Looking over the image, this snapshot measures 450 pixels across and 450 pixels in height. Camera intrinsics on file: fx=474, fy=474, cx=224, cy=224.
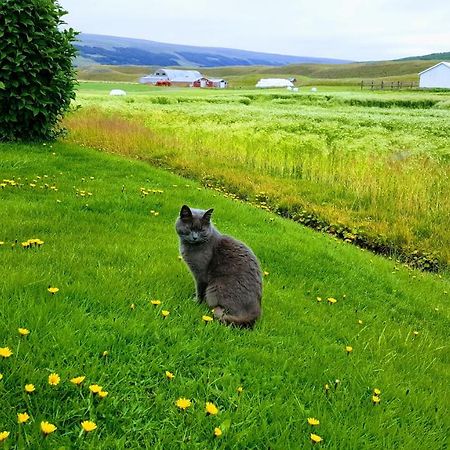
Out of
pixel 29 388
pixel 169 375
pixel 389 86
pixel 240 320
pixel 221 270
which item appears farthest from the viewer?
pixel 389 86

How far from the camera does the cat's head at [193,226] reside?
5166mm

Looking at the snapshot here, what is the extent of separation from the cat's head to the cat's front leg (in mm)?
456

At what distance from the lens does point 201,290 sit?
5.35 m

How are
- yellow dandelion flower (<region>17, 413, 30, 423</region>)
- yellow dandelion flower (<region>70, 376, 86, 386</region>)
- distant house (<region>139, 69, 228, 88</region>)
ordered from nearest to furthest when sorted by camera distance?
yellow dandelion flower (<region>17, 413, 30, 423</region>) → yellow dandelion flower (<region>70, 376, 86, 386</region>) → distant house (<region>139, 69, 228, 88</region>)

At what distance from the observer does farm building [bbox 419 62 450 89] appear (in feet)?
321

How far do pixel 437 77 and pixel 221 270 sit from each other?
110 meters

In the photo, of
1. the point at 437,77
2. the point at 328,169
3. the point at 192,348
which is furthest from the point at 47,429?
the point at 437,77

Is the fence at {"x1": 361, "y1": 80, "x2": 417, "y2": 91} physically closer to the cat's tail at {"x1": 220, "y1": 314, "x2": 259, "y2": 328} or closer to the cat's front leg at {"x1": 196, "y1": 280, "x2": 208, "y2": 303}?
the cat's front leg at {"x1": 196, "y1": 280, "x2": 208, "y2": 303}

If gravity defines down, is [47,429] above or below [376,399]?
above

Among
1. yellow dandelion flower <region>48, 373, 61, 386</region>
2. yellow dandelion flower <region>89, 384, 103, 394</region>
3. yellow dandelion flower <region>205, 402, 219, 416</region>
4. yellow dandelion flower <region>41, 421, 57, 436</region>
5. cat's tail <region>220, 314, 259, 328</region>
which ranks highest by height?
yellow dandelion flower <region>48, 373, 61, 386</region>

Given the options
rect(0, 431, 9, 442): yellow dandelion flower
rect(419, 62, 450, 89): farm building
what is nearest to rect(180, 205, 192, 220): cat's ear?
rect(0, 431, 9, 442): yellow dandelion flower

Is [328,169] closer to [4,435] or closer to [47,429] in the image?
[47,429]

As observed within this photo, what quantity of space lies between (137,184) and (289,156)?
8.97 metres

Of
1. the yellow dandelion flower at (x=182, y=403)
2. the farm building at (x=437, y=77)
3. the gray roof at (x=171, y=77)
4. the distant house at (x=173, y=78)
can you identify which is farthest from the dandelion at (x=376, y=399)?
the gray roof at (x=171, y=77)
